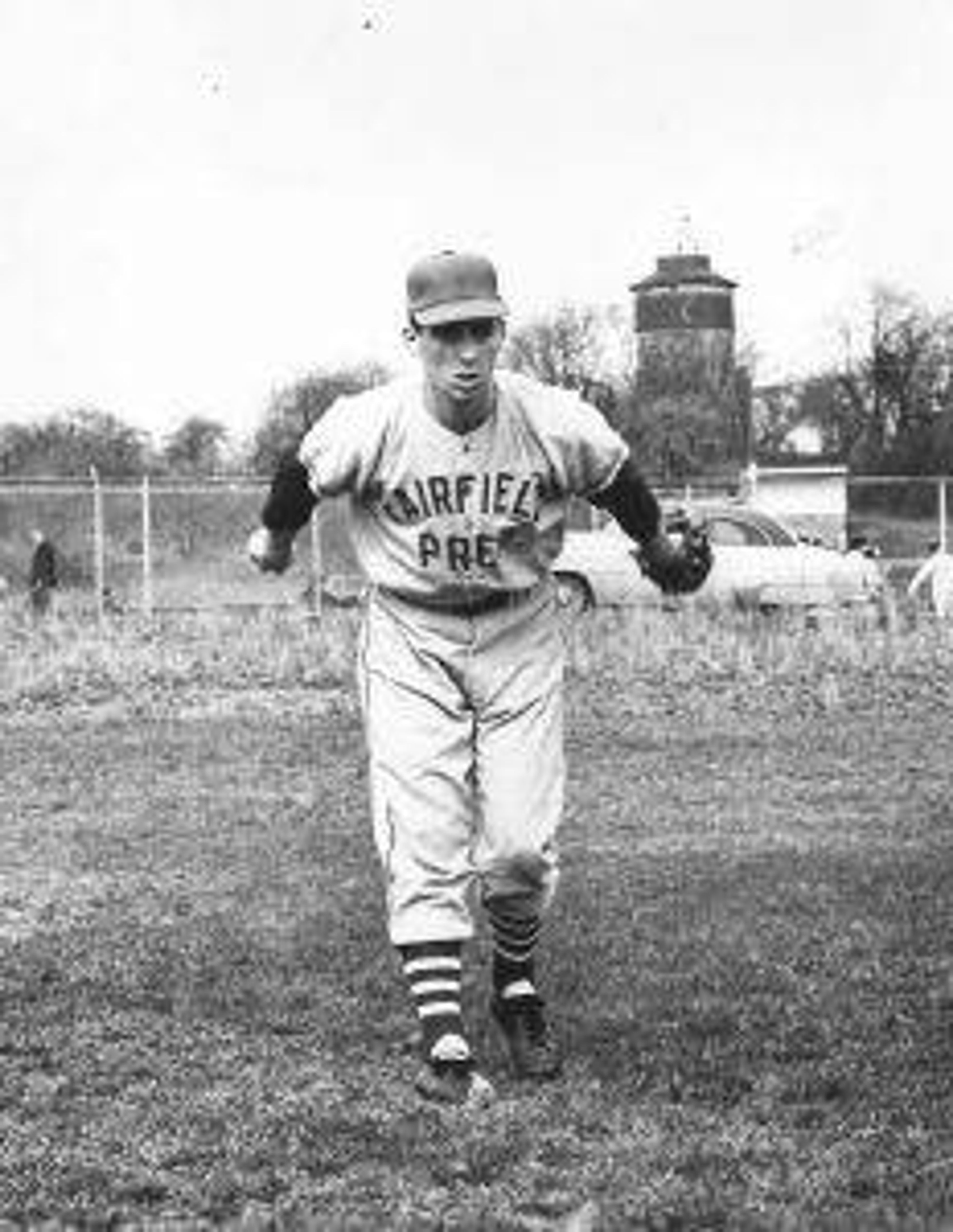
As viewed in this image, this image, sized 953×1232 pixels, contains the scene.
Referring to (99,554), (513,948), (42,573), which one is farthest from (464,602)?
(42,573)

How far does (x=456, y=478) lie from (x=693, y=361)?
99.8 m

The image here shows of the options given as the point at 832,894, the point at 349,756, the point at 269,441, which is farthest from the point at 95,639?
the point at 269,441

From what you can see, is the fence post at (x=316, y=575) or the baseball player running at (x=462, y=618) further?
the fence post at (x=316, y=575)

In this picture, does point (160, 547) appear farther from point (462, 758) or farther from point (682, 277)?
point (682, 277)

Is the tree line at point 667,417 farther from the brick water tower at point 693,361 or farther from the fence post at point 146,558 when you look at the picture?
the fence post at point 146,558

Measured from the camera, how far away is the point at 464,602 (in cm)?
598

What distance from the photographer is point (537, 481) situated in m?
5.99

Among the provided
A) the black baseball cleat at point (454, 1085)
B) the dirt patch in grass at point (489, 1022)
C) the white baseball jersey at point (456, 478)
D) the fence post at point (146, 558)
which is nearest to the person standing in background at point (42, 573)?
the fence post at point (146, 558)

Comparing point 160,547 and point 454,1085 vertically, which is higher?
point 454,1085

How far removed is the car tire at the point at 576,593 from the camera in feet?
86.7

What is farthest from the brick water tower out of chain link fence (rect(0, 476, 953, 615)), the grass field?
the grass field

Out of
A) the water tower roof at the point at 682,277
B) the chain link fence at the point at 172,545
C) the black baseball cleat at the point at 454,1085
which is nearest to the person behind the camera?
the black baseball cleat at the point at 454,1085

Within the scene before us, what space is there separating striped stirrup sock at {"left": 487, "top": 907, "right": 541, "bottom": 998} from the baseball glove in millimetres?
983

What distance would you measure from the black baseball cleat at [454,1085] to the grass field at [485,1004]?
2.9 inches
